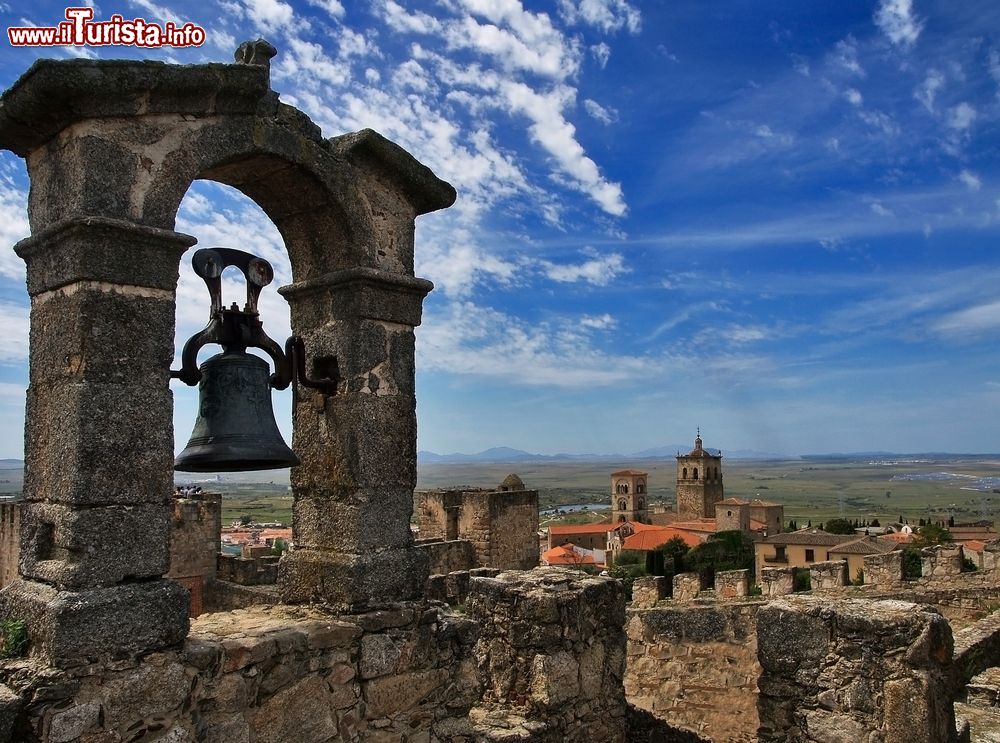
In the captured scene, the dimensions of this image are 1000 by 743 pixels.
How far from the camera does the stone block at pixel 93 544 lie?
281cm

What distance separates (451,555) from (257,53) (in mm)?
17585

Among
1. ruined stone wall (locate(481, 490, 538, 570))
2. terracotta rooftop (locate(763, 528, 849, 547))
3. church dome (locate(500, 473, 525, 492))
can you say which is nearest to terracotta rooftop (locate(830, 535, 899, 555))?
terracotta rooftop (locate(763, 528, 849, 547))

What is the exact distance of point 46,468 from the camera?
2.97 m

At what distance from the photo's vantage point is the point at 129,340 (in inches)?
117

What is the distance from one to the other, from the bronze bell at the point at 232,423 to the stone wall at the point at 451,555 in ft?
51.2

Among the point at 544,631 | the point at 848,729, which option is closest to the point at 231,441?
the point at 544,631

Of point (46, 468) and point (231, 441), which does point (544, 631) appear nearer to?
point (231, 441)

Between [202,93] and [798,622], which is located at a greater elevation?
[202,93]

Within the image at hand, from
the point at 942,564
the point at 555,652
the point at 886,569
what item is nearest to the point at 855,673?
the point at 555,652

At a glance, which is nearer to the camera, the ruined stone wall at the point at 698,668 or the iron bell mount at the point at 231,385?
the iron bell mount at the point at 231,385

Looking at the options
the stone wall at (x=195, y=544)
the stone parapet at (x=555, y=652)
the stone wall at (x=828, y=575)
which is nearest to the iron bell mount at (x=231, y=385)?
the stone parapet at (x=555, y=652)

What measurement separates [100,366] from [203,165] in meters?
0.90

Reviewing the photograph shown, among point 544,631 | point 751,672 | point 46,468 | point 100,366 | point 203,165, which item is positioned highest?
point 203,165

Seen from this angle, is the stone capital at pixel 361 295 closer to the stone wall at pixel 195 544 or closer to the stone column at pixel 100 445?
the stone column at pixel 100 445
